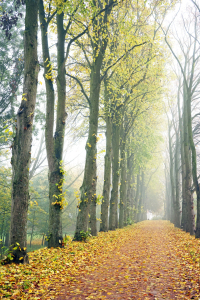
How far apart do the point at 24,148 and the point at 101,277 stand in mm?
3593

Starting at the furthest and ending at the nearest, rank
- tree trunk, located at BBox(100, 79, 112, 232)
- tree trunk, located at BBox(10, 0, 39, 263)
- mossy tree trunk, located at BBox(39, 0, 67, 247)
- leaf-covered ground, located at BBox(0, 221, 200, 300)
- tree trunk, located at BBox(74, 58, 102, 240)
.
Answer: tree trunk, located at BBox(100, 79, 112, 232)
tree trunk, located at BBox(74, 58, 102, 240)
mossy tree trunk, located at BBox(39, 0, 67, 247)
tree trunk, located at BBox(10, 0, 39, 263)
leaf-covered ground, located at BBox(0, 221, 200, 300)

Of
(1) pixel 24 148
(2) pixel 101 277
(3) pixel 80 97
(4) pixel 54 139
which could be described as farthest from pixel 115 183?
(1) pixel 24 148

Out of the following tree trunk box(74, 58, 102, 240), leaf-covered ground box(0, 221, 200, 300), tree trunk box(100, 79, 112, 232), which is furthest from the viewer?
tree trunk box(100, 79, 112, 232)

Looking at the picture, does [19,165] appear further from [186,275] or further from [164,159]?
[164,159]

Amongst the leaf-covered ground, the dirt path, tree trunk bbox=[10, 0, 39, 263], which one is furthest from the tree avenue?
the dirt path

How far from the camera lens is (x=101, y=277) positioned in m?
5.20

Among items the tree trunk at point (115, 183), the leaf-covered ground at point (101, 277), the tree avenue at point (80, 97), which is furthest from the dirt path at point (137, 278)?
the tree trunk at point (115, 183)

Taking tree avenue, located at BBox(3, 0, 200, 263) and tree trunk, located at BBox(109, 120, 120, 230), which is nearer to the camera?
tree avenue, located at BBox(3, 0, 200, 263)

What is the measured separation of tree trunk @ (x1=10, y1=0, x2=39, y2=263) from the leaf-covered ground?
70 cm

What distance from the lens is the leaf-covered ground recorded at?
4.02 m

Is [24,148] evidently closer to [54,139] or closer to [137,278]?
[54,139]

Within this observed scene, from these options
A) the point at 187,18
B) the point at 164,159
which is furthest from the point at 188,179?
the point at 164,159

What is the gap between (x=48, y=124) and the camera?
8000mm

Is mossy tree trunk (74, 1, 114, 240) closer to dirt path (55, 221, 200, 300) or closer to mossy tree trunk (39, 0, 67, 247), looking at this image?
mossy tree trunk (39, 0, 67, 247)
